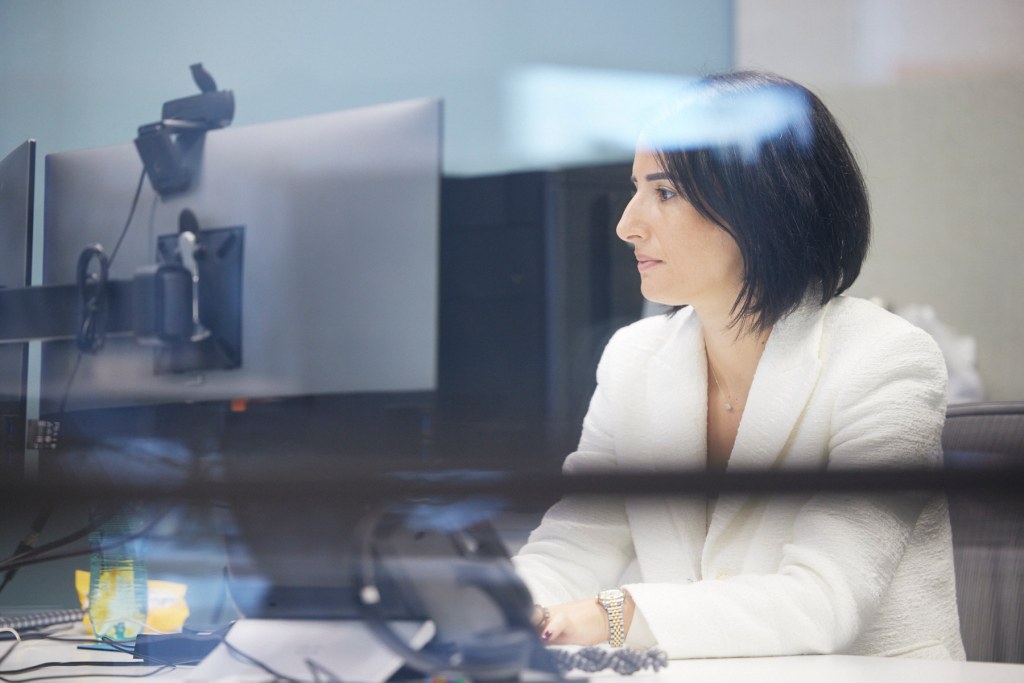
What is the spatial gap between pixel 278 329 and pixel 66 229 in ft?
0.97

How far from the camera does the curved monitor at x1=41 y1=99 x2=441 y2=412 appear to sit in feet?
3.43

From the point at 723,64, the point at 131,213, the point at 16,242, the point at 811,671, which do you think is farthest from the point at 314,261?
the point at 723,64

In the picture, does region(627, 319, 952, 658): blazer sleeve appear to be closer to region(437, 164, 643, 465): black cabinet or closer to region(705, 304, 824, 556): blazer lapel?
region(705, 304, 824, 556): blazer lapel

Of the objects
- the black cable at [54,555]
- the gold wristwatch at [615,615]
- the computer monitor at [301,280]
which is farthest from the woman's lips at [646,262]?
the black cable at [54,555]

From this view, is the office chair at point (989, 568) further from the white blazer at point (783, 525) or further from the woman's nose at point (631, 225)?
the woman's nose at point (631, 225)

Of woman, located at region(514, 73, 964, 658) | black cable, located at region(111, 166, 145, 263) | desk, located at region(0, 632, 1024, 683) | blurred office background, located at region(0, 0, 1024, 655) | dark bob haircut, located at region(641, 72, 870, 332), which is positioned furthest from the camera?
blurred office background, located at region(0, 0, 1024, 655)

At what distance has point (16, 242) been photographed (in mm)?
1063

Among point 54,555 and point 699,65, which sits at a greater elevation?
point 699,65

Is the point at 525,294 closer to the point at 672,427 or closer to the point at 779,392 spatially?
the point at 672,427

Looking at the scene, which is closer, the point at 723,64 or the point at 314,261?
the point at 314,261

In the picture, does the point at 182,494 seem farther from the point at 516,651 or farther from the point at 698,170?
the point at 698,170

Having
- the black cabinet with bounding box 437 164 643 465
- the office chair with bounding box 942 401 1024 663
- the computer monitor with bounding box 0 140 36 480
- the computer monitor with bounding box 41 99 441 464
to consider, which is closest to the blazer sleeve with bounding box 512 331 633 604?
the computer monitor with bounding box 41 99 441 464

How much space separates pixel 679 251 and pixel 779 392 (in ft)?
0.62

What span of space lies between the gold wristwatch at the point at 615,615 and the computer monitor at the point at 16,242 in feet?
2.11
